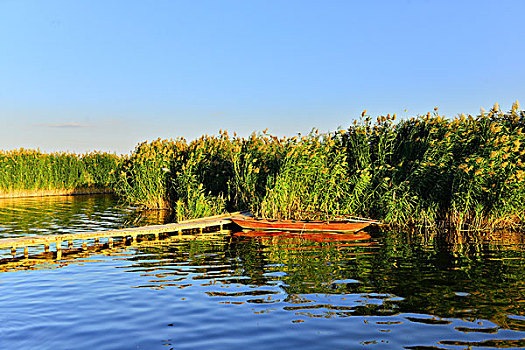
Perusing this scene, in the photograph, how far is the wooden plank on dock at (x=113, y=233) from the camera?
14.4 m

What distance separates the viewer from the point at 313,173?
19.6m

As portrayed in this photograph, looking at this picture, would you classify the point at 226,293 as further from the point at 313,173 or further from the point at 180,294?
the point at 313,173

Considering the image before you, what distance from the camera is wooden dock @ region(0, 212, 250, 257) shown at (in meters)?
14.4

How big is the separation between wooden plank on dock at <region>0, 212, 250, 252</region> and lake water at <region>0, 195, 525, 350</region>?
503 millimetres

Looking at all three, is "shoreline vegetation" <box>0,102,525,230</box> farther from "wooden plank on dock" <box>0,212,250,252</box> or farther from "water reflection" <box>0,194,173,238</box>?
"water reflection" <box>0,194,173,238</box>

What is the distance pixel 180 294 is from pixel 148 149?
18.8 m

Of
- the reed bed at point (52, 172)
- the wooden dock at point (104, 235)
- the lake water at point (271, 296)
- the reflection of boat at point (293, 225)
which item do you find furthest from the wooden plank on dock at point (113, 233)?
the reed bed at point (52, 172)

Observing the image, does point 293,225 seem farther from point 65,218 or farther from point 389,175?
point 65,218

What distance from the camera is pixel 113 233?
1648 centimetres

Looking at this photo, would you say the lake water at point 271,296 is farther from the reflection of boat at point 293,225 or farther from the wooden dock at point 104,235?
the reflection of boat at point 293,225

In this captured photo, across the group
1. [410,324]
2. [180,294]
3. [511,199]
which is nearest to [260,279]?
[180,294]

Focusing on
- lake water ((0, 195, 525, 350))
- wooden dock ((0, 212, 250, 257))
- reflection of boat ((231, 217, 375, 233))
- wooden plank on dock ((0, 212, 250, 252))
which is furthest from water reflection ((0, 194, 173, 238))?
reflection of boat ((231, 217, 375, 233))

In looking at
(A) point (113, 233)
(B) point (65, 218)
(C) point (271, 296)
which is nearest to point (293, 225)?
(A) point (113, 233)

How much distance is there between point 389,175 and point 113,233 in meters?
12.1
